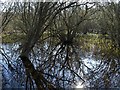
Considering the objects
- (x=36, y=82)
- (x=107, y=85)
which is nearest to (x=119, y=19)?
(x=107, y=85)

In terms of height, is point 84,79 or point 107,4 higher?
point 107,4

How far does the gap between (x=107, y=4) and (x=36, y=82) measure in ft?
26.7

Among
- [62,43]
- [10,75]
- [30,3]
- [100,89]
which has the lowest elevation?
[100,89]

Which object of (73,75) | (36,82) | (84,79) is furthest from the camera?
(73,75)

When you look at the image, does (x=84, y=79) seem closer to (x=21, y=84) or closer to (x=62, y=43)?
(x=21, y=84)

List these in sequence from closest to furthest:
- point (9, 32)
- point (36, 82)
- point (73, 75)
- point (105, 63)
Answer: point (36, 82), point (73, 75), point (105, 63), point (9, 32)

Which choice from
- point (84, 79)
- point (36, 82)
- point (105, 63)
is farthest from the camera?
point (105, 63)

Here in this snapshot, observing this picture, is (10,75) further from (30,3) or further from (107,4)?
(107,4)

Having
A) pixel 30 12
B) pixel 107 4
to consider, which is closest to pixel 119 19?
pixel 107 4

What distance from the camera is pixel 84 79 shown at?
6.20m

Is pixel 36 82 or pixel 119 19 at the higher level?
pixel 119 19

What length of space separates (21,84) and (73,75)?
168 centimetres

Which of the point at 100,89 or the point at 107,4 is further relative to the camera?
the point at 107,4

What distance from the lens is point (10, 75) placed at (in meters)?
6.40
